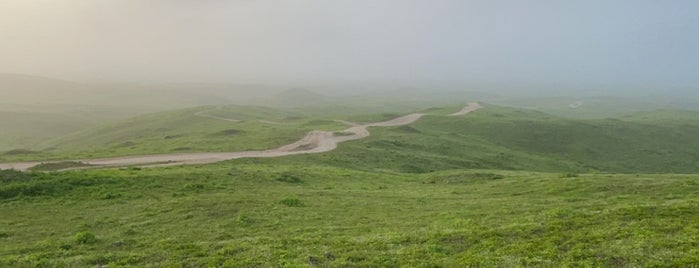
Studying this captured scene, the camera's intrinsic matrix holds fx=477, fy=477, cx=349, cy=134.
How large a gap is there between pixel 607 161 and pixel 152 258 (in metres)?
95.9

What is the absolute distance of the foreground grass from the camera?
18.2 m

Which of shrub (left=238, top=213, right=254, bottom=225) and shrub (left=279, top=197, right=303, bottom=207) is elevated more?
shrub (left=238, top=213, right=254, bottom=225)

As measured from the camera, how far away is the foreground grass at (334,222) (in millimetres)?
18203

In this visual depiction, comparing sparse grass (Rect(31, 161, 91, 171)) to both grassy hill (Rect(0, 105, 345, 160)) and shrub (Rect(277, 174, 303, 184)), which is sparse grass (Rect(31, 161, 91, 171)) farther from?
shrub (Rect(277, 174, 303, 184))

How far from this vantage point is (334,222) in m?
27.2

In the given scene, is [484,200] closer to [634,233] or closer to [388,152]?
[634,233]

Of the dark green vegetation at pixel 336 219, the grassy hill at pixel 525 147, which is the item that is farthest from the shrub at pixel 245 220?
the grassy hill at pixel 525 147

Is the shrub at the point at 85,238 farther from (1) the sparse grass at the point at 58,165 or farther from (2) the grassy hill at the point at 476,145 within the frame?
(2) the grassy hill at the point at 476,145

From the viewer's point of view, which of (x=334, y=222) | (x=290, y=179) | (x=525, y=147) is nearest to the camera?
(x=334, y=222)

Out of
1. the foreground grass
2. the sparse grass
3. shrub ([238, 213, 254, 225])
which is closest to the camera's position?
the foreground grass

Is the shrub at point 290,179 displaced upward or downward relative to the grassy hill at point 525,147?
upward

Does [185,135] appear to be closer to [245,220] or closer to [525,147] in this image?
[525,147]

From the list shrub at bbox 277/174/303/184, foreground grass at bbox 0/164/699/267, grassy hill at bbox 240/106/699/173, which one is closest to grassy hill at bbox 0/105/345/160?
grassy hill at bbox 240/106/699/173

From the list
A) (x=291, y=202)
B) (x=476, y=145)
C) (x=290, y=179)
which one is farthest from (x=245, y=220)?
(x=476, y=145)
